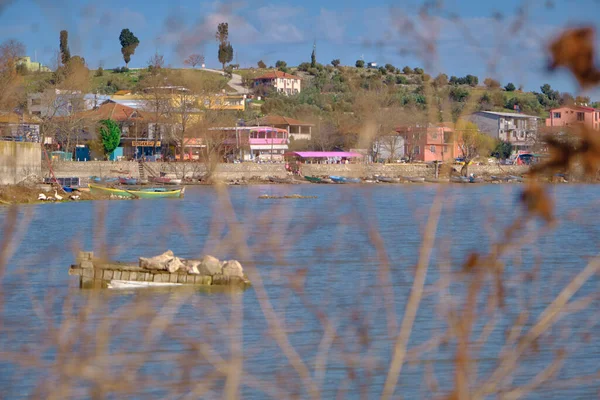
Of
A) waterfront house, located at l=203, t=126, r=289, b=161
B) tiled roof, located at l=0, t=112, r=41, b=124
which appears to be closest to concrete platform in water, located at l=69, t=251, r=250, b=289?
tiled roof, located at l=0, t=112, r=41, b=124

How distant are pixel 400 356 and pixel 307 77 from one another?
10025cm

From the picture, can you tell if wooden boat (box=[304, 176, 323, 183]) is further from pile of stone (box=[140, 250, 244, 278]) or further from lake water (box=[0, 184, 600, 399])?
pile of stone (box=[140, 250, 244, 278])

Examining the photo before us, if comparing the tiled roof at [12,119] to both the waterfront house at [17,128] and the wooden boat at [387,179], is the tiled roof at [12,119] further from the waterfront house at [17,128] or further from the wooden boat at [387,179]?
the wooden boat at [387,179]

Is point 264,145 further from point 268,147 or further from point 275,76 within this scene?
point 275,76

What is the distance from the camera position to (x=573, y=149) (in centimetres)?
194

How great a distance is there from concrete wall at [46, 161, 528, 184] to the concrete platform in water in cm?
3012

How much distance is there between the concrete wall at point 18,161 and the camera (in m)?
32.8

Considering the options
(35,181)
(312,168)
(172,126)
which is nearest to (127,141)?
(172,126)

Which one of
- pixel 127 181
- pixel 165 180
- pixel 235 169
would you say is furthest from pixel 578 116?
pixel 235 169

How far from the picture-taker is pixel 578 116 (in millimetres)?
2246

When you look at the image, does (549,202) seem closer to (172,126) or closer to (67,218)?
(67,218)

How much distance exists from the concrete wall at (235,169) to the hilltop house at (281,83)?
29454 mm

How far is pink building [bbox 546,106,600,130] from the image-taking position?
215cm

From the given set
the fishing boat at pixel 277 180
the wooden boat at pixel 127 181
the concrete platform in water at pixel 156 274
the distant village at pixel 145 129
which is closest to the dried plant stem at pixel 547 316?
the concrete platform in water at pixel 156 274
